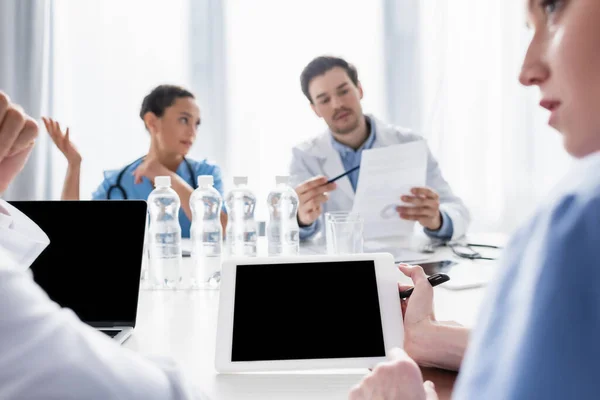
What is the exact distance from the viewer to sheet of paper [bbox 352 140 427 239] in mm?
1846

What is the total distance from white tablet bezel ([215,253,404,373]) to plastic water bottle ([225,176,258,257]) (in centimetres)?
63

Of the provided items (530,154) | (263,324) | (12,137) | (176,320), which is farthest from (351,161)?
(12,137)

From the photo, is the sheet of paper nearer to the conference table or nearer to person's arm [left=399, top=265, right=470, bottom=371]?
the conference table

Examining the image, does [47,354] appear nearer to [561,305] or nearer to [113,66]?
[561,305]

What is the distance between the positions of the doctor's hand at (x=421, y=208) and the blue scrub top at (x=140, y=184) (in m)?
1.08

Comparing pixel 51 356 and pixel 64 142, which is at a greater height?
pixel 64 142

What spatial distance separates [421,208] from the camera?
1909mm

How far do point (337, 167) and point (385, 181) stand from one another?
75 cm

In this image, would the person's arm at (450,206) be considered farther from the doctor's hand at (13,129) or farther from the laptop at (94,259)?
the doctor's hand at (13,129)

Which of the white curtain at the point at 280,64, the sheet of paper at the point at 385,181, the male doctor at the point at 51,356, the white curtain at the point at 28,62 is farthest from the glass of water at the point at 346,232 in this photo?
the white curtain at the point at 28,62

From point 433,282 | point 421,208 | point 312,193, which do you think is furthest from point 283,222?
point 433,282

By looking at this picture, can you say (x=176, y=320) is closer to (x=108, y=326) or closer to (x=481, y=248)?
(x=108, y=326)

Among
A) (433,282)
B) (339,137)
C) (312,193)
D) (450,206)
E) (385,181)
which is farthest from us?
(339,137)

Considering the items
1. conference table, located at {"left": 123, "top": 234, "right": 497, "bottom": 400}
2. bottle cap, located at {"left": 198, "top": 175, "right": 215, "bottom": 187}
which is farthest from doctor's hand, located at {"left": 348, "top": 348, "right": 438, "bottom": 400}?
bottle cap, located at {"left": 198, "top": 175, "right": 215, "bottom": 187}
